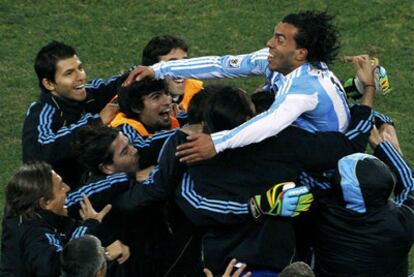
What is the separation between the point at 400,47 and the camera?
1256 cm

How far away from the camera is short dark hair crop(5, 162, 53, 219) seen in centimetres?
688

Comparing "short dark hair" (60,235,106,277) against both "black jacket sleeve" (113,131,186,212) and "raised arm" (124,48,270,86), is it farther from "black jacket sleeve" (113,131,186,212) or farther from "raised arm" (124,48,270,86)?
"raised arm" (124,48,270,86)

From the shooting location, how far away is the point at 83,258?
6.14 m

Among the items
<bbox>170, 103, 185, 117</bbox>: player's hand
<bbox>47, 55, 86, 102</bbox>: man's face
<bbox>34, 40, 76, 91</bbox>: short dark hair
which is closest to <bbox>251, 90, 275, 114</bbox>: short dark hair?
<bbox>170, 103, 185, 117</bbox>: player's hand

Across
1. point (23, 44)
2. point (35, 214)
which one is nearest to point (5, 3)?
point (23, 44)

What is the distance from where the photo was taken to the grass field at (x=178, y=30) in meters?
12.1

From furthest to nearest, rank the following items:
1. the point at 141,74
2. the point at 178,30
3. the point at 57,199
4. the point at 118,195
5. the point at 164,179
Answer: the point at 178,30 < the point at 141,74 < the point at 57,199 < the point at 118,195 < the point at 164,179

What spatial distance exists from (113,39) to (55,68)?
190 inches

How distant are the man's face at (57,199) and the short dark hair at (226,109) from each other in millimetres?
1174

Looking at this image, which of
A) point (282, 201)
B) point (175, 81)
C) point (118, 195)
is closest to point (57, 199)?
point (118, 195)

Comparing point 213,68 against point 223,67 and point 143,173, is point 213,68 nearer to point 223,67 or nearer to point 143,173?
point 223,67

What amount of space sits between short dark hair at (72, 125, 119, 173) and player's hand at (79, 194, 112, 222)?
10.0 inches

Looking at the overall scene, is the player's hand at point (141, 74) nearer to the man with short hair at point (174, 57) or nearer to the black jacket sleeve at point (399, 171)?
the man with short hair at point (174, 57)

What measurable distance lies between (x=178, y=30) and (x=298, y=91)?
6.37 m
